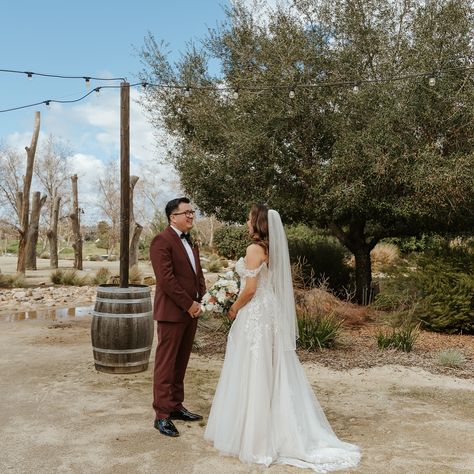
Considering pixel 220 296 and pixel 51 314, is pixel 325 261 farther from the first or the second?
pixel 220 296

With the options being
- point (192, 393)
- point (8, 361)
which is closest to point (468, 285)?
point (192, 393)

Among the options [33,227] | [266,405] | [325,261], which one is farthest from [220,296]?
A: [33,227]

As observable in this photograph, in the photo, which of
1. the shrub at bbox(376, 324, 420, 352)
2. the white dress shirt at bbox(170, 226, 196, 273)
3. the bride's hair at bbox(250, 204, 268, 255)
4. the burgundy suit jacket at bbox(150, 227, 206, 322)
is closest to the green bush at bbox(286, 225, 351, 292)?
the shrub at bbox(376, 324, 420, 352)

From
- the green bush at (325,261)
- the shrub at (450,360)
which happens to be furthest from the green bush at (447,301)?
the green bush at (325,261)

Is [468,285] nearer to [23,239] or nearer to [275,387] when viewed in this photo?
[275,387]

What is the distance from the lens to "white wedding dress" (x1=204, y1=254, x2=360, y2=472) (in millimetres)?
4090

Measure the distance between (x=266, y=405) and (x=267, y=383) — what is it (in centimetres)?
17

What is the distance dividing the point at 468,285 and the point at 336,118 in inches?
160

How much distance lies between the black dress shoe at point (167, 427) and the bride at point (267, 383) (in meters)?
0.29

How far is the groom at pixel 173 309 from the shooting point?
4.70 m

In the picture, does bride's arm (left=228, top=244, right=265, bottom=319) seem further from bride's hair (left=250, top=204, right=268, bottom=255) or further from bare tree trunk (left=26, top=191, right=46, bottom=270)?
bare tree trunk (left=26, top=191, right=46, bottom=270)

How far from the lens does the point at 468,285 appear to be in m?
9.17

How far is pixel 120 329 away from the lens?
A: 6523mm

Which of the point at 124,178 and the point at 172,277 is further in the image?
the point at 124,178
